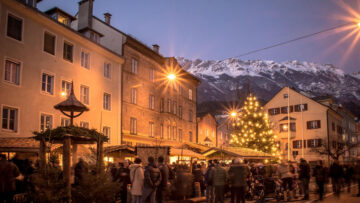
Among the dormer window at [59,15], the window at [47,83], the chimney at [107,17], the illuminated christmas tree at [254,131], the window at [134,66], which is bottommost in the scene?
the illuminated christmas tree at [254,131]

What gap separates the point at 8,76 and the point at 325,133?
52316 mm

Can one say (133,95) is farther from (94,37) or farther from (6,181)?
(6,181)

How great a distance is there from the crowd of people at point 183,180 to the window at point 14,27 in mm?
10108

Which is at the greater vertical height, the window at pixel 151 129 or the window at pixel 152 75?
the window at pixel 152 75

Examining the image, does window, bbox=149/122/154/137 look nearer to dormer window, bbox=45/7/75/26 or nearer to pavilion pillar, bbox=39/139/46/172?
dormer window, bbox=45/7/75/26

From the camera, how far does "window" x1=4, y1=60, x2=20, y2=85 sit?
2172cm

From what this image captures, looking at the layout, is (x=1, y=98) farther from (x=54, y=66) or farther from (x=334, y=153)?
(x=334, y=153)

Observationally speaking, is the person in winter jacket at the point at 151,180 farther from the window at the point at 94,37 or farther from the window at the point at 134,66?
the window at the point at 134,66

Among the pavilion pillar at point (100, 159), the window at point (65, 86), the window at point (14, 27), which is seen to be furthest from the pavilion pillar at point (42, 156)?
the window at point (65, 86)

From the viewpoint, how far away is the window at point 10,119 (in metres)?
21.3

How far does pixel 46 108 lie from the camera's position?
24359mm

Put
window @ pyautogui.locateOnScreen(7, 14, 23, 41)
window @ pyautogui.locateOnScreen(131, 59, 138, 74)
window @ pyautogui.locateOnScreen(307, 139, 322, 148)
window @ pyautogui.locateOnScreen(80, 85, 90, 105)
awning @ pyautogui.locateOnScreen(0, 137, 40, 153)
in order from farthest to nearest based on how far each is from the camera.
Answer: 1. window @ pyautogui.locateOnScreen(307, 139, 322, 148)
2. window @ pyautogui.locateOnScreen(131, 59, 138, 74)
3. window @ pyautogui.locateOnScreen(80, 85, 90, 105)
4. window @ pyautogui.locateOnScreen(7, 14, 23, 41)
5. awning @ pyautogui.locateOnScreen(0, 137, 40, 153)

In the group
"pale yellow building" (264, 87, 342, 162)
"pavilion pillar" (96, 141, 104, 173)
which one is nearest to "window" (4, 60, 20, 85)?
"pavilion pillar" (96, 141, 104, 173)

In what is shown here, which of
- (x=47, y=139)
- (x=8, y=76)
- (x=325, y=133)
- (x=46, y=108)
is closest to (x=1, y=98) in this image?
(x=8, y=76)
